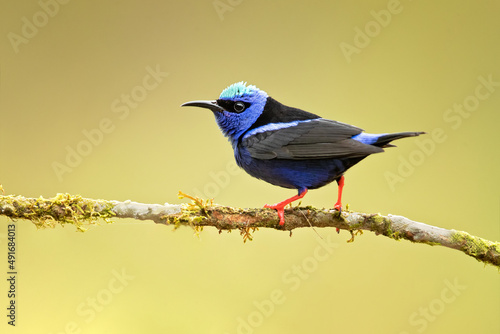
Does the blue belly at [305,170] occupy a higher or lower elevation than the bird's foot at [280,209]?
higher

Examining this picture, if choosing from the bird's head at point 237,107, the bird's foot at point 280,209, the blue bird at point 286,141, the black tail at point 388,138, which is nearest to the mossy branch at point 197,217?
the bird's foot at point 280,209

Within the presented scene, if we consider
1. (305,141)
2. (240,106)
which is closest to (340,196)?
(305,141)

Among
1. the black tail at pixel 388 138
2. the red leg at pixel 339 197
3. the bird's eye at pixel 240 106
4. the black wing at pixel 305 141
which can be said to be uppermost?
the bird's eye at pixel 240 106

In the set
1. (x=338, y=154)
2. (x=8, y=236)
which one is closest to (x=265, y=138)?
(x=338, y=154)

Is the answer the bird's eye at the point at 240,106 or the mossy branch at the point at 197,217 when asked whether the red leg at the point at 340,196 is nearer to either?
the mossy branch at the point at 197,217

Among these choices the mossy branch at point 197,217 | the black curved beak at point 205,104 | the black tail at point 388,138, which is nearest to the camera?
the mossy branch at point 197,217

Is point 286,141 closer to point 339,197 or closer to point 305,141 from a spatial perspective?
point 305,141

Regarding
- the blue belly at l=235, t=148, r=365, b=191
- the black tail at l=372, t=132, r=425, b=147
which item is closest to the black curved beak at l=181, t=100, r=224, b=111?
the blue belly at l=235, t=148, r=365, b=191

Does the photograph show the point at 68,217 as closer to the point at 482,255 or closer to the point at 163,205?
the point at 163,205
